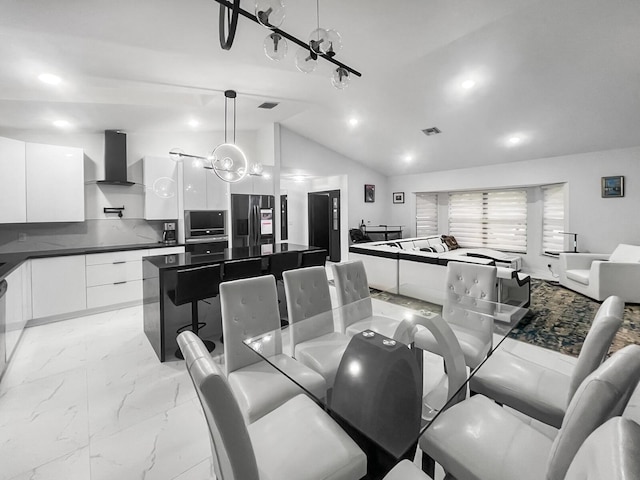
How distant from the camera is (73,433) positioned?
1875mm

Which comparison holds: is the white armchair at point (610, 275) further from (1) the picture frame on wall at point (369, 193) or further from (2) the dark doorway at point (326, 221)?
(2) the dark doorway at point (326, 221)

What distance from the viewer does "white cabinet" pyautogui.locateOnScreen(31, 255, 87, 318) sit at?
3.56m

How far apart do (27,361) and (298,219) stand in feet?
21.6

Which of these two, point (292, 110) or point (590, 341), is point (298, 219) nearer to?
point (292, 110)

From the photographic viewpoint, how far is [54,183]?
151 inches

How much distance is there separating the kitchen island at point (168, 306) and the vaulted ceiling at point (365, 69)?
199 centimetres

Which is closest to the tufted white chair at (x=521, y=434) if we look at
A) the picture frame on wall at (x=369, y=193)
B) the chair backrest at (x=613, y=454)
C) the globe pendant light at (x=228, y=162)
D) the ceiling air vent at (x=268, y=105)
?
the chair backrest at (x=613, y=454)

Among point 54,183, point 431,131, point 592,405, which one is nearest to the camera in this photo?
point 592,405

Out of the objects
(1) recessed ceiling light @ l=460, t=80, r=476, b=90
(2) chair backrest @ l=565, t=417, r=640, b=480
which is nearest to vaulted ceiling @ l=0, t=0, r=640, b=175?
(1) recessed ceiling light @ l=460, t=80, r=476, b=90

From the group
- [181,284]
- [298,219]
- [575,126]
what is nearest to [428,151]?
[575,126]

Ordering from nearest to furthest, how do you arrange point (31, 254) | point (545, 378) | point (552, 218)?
point (545, 378)
point (31, 254)
point (552, 218)

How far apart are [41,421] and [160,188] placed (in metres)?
3.47

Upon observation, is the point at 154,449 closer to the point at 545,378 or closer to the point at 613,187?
the point at 545,378

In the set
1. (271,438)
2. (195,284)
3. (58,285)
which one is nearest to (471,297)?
(271,438)
